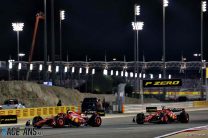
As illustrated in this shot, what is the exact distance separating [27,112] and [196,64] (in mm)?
99914

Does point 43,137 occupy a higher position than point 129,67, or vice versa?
point 129,67

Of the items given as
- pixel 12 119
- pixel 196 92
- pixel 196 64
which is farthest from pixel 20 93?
pixel 196 64

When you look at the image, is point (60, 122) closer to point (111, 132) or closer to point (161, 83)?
point (111, 132)

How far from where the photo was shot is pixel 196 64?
135875 mm

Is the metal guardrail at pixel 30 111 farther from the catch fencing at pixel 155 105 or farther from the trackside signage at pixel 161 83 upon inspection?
the trackside signage at pixel 161 83

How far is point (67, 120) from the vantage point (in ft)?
89.8

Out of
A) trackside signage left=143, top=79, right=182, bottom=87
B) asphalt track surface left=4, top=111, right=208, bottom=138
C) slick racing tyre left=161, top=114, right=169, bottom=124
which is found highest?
trackside signage left=143, top=79, right=182, bottom=87

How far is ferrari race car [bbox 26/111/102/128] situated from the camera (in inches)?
1056

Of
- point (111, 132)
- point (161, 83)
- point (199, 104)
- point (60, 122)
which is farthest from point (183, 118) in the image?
point (199, 104)

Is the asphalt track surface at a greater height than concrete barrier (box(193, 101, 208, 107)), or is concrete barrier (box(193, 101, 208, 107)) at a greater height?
concrete barrier (box(193, 101, 208, 107))

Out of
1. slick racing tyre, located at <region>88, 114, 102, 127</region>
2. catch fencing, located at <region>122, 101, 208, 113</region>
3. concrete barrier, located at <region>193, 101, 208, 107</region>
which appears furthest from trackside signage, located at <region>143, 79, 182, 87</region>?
slick racing tyre, located at <region>88, 114, 102, 127</region>

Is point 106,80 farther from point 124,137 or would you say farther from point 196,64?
point 124,137

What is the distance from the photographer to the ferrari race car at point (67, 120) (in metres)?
26.8

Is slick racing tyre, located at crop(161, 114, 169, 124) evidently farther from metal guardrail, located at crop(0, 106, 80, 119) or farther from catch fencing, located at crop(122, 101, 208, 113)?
catch fencing, located at crop(122, 101, 208, 113)
